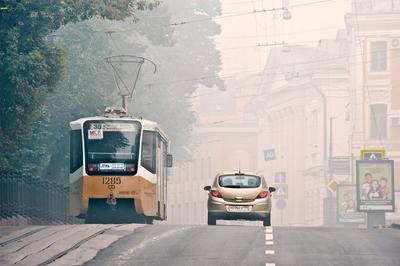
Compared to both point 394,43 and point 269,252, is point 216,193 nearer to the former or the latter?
point 269,252

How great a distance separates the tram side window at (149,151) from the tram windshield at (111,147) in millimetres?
229

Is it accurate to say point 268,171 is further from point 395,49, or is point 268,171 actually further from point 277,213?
point 395,49

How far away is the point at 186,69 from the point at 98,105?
1231 inches

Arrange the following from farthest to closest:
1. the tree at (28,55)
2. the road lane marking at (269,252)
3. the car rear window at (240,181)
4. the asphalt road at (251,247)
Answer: the tree at (28,55) < the car rear window at (240,181) < the road lane marking at (269,252) < the asphalt road at (251,247)

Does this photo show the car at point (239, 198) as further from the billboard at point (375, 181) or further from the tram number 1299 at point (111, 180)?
the billboard at point (375, 181)

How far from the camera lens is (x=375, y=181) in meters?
51.6

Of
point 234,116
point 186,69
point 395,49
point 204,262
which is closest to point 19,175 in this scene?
point 204,262

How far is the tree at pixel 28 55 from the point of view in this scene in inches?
1447

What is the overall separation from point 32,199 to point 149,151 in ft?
23.0

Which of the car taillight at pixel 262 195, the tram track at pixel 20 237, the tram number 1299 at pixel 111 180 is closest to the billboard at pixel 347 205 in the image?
the tram number 1299 at pixel 111 180

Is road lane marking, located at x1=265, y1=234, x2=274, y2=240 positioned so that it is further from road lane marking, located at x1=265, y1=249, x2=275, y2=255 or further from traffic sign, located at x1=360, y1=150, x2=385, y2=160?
traffic sign, located at x1=360, y1=150, x2=385, y2=160

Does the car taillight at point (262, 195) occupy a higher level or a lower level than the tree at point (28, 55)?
lower

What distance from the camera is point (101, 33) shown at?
59.4 meters

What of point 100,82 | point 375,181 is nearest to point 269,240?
point 375,181
